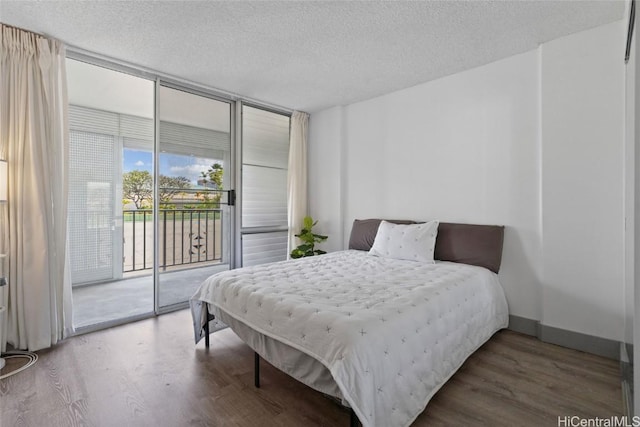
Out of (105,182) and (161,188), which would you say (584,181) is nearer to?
(161,188)

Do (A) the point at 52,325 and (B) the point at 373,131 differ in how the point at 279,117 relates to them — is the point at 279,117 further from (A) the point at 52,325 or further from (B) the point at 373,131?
(A) the point at 52,325

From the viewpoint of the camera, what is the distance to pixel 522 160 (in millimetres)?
2744

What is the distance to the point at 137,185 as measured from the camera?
167 inches

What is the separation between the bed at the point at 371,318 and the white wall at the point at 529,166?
0.30 meters

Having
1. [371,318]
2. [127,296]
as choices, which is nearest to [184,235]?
[127,296]

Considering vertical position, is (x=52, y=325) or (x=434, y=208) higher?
(x=434, y=208)

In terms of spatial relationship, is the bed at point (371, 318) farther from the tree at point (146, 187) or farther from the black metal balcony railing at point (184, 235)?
the black metal balcony railing at point (184, 235)

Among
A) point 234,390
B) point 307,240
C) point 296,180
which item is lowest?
point 234,390

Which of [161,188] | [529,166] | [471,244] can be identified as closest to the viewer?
[529,166]

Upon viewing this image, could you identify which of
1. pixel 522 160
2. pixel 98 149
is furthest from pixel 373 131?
pixel 98 149

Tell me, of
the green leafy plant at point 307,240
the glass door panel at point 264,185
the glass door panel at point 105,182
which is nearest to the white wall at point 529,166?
the green leafy plant at point 307,240

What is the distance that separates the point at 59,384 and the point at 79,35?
254 cm

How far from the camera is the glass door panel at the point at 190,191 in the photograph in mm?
3355

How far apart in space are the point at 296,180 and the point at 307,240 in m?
0.90
